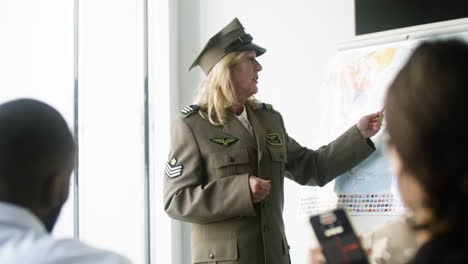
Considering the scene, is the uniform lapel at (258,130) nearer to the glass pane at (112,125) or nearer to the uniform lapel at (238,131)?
the uniform lapel at (238,131)

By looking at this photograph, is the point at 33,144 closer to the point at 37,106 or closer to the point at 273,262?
the point at 37,106

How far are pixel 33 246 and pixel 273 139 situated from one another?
4.60 feet

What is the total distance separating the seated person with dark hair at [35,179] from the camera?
0.90 metres

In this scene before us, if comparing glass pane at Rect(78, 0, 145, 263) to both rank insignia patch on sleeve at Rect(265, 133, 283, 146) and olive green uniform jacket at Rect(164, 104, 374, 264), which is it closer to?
olive green uniform jacket at Rect(164, 104, 374, 264)

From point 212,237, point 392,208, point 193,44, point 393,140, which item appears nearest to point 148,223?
point 193,44

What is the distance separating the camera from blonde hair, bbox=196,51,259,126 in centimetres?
216

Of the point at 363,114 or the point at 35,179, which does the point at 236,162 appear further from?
the point at 35,179

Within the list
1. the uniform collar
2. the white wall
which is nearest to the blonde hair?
the white wall

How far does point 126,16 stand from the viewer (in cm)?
343

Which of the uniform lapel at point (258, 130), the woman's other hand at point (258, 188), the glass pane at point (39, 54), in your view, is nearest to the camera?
the woman's other hand at point (258, 188)

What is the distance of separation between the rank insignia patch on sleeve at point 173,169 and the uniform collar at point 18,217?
3.65 feet

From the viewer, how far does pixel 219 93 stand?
2.18 meters

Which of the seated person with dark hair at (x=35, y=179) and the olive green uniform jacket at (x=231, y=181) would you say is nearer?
the seated person with dark hair at (x=35, y=179)

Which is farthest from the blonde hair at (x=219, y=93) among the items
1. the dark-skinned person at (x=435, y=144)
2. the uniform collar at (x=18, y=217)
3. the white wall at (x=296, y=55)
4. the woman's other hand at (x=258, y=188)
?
the dark-skinned person at (x=435, y=144)
